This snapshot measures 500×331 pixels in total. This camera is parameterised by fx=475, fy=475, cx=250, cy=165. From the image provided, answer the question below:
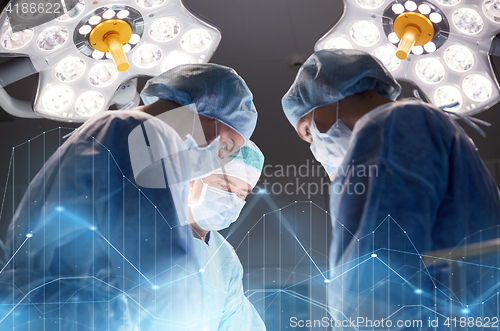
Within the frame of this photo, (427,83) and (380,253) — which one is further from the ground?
(427,83)

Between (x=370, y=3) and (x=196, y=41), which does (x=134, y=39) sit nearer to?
(x=196, y=41)

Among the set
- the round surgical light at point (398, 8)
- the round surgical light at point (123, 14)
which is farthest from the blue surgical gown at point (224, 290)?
the round surgical light at point (398, 8)

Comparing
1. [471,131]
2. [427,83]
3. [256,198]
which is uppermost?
[427,83]

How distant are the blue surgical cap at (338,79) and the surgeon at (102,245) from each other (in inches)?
21.7

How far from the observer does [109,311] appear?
139 centimetres

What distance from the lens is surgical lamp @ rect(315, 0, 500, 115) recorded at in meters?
1.76

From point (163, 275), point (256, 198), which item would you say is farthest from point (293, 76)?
point (163, 275)

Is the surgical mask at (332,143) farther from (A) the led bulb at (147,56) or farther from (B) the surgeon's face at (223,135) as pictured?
(A) the led bulb at (147,56)

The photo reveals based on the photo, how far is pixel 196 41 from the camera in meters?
1.93

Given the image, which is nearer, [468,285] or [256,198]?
[468,285]

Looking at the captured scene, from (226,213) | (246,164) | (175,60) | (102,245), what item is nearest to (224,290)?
(226,213)

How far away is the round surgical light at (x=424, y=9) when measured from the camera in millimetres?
1765

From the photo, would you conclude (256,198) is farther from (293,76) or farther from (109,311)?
(109,311)

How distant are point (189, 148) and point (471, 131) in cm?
129
